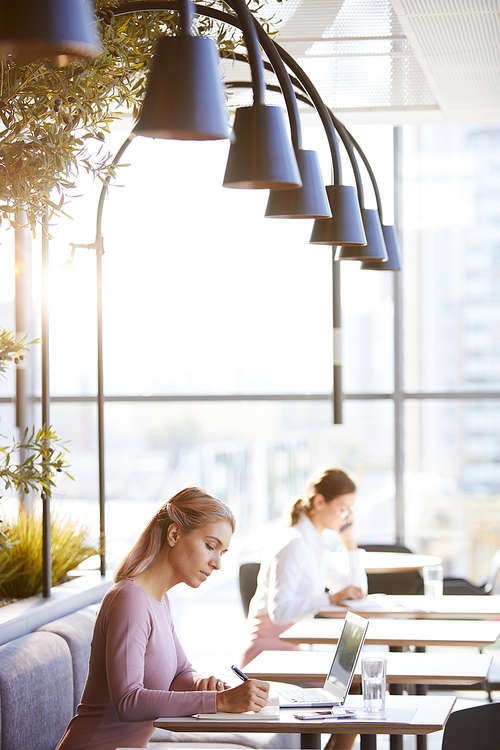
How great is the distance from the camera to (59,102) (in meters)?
2.81

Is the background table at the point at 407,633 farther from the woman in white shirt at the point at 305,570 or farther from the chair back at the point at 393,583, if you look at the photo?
the chair back at the point at 393,583

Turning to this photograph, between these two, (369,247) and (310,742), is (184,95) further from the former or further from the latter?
(310,742)

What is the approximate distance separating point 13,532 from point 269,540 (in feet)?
10.1

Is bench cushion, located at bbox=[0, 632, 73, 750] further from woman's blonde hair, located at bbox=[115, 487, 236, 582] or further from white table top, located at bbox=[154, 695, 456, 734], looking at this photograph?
white table top, located at bbox=[154, 695, 456, 734]

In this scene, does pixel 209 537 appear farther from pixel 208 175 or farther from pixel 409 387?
pixel 208 175

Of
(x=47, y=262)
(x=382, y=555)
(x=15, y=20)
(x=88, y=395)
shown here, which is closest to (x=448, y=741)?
(x=15, y=20)

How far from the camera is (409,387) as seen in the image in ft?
21.9

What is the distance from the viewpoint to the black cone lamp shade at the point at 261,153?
2027 mm

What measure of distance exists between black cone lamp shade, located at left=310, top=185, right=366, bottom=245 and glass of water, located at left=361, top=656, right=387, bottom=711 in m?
1.31

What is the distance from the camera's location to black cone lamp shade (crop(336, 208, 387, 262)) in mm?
3439

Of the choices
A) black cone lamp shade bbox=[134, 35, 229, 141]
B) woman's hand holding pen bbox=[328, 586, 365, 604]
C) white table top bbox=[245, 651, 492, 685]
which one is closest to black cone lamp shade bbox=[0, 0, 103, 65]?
black cone lamp shade bbox=[134, 35, 229, 141]

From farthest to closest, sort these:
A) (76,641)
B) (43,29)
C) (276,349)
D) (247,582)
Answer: (276,349) < (247,582) < (76,641) < (43,29)

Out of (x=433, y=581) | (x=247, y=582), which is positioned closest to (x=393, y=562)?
(x=433, y=581)

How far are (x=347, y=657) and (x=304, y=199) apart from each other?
142cm
